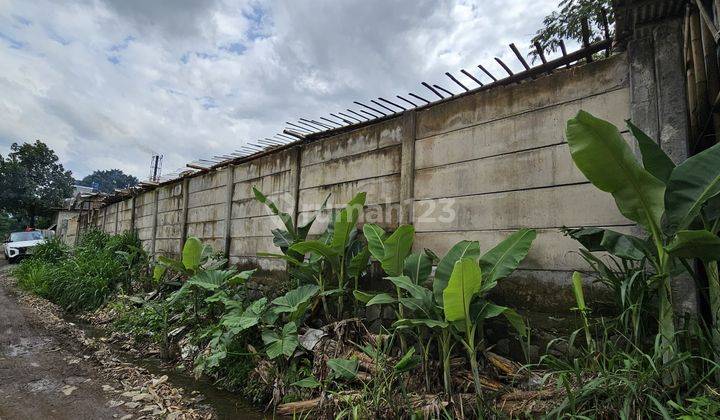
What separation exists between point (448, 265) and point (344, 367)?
1.18 m

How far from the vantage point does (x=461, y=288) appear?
2.35m

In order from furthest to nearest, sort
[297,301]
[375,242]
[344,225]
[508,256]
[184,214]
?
[184,214], [297,301], [344,225], [375,242], [508,256]

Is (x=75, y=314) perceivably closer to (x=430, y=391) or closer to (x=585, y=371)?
(x=430, y=391)

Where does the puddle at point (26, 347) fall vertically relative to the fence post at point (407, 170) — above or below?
below

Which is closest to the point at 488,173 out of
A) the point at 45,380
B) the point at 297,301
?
the point at 297,301

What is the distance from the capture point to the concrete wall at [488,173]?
272 cm

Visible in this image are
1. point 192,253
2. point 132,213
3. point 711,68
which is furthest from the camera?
point 132,213

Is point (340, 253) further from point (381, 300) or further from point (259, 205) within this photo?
point (259, 205)

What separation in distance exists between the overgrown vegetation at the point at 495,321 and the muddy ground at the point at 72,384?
52cm

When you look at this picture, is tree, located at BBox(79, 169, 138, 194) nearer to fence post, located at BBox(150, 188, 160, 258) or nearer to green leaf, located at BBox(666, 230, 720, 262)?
fence post, located at BBox(150, 188, 160, 258)

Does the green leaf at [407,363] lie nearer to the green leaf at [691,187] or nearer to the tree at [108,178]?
the green leaf at [691,187]

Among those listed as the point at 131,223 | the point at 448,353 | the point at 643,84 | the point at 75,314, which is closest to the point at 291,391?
the point at 448,353

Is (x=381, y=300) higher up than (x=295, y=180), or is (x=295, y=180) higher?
(x=295, y=180)

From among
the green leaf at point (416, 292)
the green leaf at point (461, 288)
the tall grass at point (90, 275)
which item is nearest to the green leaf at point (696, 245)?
the green leaf at point (461, 288)
